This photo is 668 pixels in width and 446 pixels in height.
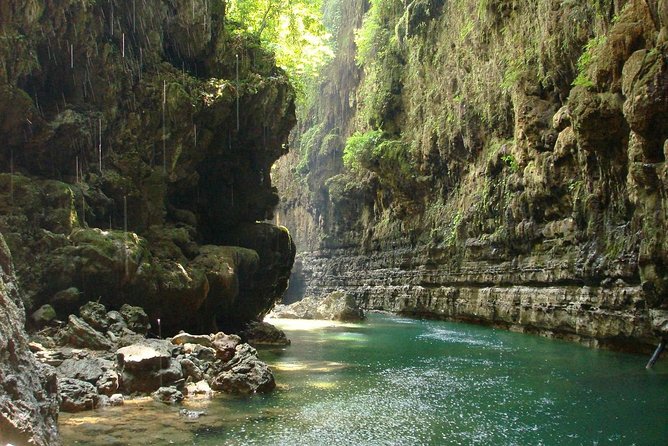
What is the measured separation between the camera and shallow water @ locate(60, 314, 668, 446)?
26.2 feet

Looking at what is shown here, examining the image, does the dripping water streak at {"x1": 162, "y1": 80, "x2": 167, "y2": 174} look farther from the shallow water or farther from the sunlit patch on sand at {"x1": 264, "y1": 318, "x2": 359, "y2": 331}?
the sunlit patch on sand at {"x1": 264, "y1": 318, "x2": 359, "y2": 331}

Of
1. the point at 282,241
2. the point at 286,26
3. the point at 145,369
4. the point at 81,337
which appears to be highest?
the point at 286,26

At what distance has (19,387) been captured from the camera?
5.40 meters

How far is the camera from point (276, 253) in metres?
23.4

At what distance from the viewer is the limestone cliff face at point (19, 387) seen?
16.4 feet

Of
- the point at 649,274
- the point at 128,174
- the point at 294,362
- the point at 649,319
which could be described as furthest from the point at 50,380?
the point at 649,319

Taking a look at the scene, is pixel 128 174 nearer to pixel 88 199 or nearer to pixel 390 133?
pixel 88 199

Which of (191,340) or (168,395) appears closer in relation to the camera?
(168,395)

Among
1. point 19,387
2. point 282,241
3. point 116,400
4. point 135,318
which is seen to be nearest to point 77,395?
point 116,400

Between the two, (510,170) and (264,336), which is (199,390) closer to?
(264,336)

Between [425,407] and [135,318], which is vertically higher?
[135,318]

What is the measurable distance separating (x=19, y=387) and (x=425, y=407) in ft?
22.1

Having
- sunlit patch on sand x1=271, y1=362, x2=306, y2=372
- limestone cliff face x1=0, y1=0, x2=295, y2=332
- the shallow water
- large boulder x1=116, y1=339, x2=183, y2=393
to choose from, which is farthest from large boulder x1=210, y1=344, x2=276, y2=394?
limestone cliff face x1=0, y1=0, x2=295, y2=332

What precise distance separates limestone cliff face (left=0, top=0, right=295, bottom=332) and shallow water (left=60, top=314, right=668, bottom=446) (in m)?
4.19
